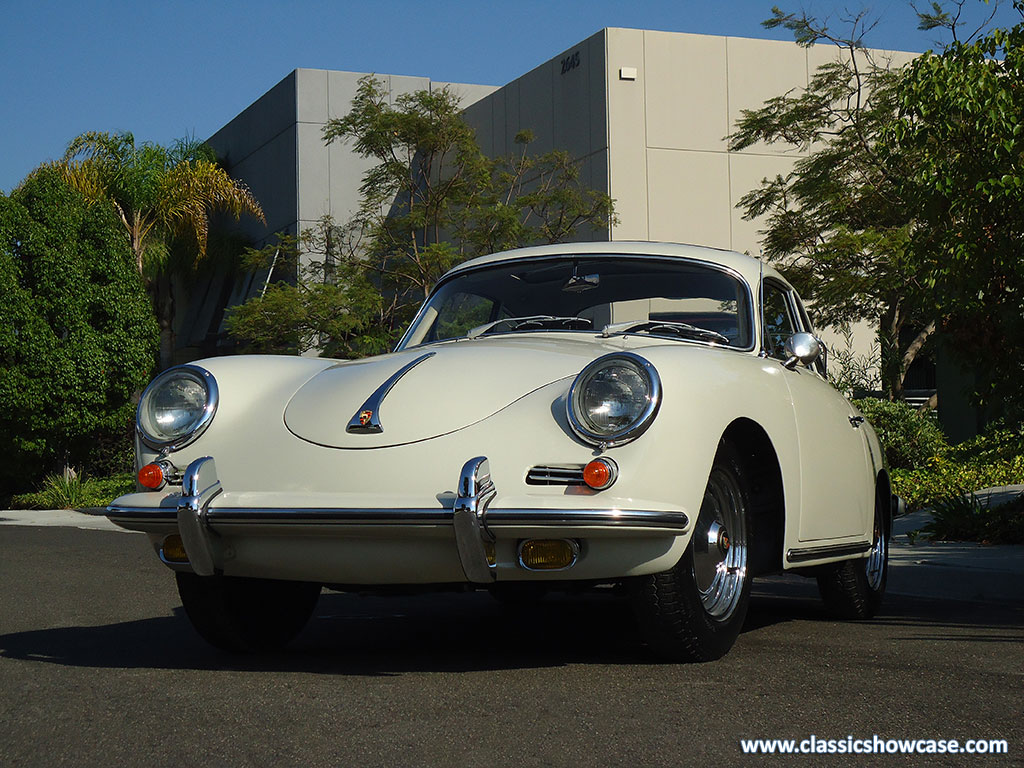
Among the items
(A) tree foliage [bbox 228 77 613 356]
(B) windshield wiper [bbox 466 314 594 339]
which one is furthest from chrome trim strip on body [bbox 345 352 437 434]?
(A) tree foliage [bbox 228 77 613 356]

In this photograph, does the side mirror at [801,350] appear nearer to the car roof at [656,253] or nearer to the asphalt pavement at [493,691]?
the car roof at [656,253]

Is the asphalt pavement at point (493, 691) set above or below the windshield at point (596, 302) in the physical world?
below

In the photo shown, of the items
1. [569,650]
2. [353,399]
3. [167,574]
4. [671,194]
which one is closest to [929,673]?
[569,650]

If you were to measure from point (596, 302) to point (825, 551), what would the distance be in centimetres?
146

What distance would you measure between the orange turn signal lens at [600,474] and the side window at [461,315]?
1.93 m

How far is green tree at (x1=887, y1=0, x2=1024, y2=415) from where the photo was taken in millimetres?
6566

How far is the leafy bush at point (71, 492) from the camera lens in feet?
74.2

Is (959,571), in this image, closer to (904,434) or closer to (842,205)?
(904,434)

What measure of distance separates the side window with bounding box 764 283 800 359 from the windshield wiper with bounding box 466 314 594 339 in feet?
2.70

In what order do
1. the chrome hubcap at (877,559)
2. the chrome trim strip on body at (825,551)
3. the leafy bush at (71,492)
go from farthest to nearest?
the leafy bush at (71,492), the chrome hubcap at (877,559), the chrome trim strip on body at (825,551)

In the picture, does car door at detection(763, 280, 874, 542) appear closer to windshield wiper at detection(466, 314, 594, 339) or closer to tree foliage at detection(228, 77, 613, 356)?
windshield wiper at detection(466, 314, 594, 339)

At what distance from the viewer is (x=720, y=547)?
4457 millimetres

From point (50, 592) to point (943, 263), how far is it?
18.7 feet

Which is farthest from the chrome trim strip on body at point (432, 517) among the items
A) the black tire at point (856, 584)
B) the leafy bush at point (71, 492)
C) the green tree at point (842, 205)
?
the leafy bush at point (71, 492)
